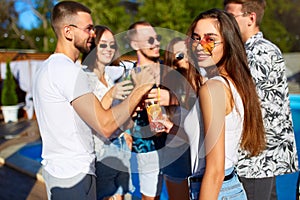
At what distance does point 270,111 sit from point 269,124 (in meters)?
0.08

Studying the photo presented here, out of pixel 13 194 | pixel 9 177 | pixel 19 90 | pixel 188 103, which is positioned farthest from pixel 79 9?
pixel 19 90

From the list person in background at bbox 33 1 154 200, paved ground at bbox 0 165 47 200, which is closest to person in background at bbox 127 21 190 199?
person in background at bbox 33 1 154 200

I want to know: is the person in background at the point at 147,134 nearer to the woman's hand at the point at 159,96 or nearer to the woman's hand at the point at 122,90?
the woman's hand at the point at 159,96

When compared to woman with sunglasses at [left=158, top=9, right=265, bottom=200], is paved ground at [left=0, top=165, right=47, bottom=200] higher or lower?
lower

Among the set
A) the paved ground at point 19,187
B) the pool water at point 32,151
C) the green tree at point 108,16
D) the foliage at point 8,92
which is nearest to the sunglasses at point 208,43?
the paved ground at point 19,187

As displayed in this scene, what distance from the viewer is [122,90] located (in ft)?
6.24

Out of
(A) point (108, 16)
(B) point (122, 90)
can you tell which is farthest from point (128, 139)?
(A) point (108, 16)

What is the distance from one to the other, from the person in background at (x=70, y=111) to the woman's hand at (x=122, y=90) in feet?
0.34

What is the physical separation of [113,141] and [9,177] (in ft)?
8.50

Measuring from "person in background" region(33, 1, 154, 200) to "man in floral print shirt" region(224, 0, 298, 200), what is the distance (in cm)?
64

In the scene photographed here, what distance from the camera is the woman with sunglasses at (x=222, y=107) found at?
52.5 inches

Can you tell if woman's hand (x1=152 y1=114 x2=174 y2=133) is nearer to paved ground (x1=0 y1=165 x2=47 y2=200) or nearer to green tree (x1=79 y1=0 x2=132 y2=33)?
paved ground (x1=0 y1=165 x2=47 y2=200)

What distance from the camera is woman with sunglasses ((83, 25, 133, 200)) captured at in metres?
2.35

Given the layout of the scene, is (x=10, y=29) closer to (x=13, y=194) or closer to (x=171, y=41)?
(x=13, y=194)
